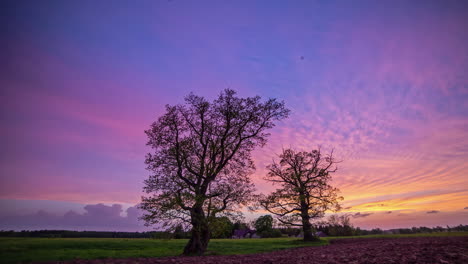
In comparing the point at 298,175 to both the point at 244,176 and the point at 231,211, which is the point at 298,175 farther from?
the point at 231,211

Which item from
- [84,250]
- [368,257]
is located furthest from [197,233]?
[368,257]

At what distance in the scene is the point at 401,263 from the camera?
29.4 feet

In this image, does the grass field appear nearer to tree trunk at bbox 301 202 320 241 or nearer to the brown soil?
tree trunk at bbox 301 202 320 241

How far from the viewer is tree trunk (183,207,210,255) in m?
22.7

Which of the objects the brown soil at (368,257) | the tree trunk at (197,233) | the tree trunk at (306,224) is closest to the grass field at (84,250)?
the tree trunk at (197,233)

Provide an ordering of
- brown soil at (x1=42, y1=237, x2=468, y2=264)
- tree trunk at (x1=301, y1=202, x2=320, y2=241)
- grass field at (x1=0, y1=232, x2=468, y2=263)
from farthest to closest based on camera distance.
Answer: tree trunk at (x1=301, y1=202, x2=320, y2=241) → grass field at (x1=0, y1=232, x2=468, y2=263) → brown soil at (x1=42, y1=237, x2=468, y2=264)

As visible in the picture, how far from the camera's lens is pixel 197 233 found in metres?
23.4

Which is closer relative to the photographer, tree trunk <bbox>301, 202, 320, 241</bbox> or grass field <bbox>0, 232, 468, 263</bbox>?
grass field <bbox>0, 232, 468, 263</bbox>

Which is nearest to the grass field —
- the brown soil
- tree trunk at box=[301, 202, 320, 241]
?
tree trunk at box=[301, 202, 320, 241]

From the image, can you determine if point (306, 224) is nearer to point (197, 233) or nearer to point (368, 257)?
point (197, 233)

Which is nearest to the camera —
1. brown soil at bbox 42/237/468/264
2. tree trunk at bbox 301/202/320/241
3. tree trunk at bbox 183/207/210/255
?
brown soil at bbox 42/237/468/264

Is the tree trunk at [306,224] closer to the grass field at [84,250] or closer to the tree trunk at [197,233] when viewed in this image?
the grass field at [84,250]

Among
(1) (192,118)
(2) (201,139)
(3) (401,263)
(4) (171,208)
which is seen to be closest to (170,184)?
(4) (171,208)

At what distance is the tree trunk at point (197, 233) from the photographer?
2270 centimetres
